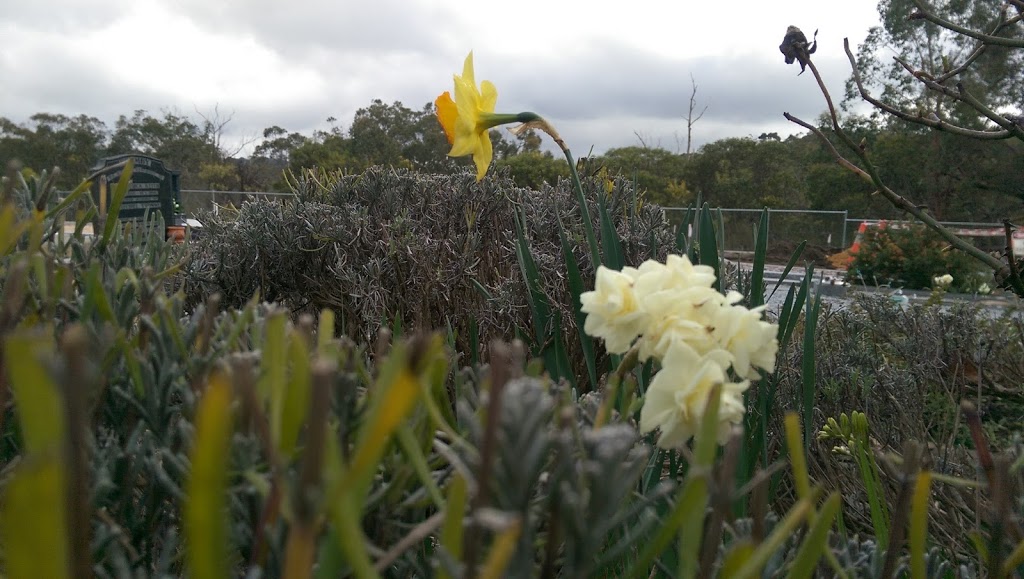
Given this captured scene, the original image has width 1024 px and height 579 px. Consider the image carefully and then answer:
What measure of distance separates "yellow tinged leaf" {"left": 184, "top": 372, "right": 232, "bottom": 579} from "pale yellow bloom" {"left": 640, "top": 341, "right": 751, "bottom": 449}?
0.34 meters

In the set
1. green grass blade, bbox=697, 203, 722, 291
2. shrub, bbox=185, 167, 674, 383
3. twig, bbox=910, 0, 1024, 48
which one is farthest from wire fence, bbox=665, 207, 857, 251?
green grass blade, bbox=697, 203, 722, 291

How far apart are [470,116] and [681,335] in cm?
93

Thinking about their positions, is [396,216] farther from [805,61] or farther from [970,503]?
[970,503]

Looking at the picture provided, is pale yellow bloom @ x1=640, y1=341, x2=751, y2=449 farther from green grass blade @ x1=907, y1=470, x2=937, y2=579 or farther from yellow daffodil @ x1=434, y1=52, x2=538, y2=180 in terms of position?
yellow daffodil @ x1=434, y1=52, x2=538, y2=180

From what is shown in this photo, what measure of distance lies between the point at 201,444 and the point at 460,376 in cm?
33

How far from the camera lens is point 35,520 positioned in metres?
0.24

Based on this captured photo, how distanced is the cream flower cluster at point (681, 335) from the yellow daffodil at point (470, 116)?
0.80 m

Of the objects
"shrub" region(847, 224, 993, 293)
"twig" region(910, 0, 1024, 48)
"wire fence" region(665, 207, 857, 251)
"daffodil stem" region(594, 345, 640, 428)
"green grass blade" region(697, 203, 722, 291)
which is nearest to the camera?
"daffodil stem" region(594, 345, 640, 428)

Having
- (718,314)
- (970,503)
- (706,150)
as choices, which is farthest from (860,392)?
(706,150)

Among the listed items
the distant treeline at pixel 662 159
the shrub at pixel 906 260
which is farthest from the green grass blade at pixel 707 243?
the distant treeline at pixel 662 159

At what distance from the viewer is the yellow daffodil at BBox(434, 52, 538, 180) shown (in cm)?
137

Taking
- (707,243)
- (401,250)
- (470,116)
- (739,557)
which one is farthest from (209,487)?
(401,250)

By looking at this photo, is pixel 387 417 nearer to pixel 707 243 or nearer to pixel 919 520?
pixel 919 520

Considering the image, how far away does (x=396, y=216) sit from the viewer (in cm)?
273
